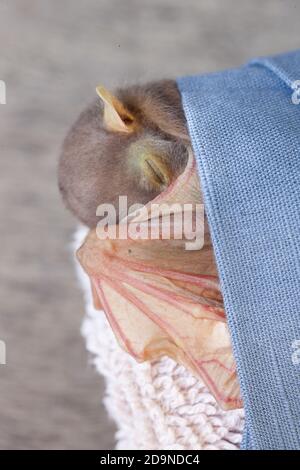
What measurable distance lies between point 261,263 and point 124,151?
0.20m

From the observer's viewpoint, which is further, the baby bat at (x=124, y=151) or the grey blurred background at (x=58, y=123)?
the grey blurred background at (x=58, y=123)

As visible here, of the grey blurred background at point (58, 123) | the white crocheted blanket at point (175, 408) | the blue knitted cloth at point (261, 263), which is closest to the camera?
the blue knitted cloth at point (261, 263)

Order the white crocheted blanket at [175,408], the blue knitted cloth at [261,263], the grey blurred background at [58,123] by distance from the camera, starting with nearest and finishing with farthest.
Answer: the blue knitted cloth at [261,263] → the white crocheted blanket at [175,408] → the grey blurred background at [58,123]

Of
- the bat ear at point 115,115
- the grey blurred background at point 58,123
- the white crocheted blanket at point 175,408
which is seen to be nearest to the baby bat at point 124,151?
the bat ear at point 115,115

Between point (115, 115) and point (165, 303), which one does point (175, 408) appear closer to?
point (165, 303)

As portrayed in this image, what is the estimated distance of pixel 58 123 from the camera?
155 cm

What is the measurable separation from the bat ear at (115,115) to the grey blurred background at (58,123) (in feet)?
2.41

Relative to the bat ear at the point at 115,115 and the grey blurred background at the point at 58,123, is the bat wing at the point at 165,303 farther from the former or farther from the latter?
the grey blurred background at the point at 58,123

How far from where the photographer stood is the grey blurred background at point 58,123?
5.08 feet

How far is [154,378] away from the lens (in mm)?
887

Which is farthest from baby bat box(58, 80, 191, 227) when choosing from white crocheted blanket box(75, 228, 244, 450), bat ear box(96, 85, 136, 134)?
white crocheted blanket box(75, 228, 244, 450)

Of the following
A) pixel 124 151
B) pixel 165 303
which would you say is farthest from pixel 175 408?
pixel 124 151

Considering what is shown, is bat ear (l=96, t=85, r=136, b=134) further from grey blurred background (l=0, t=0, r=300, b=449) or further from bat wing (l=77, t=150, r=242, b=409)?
grey blurred background (l=0, t=0, r=300, b=449)
